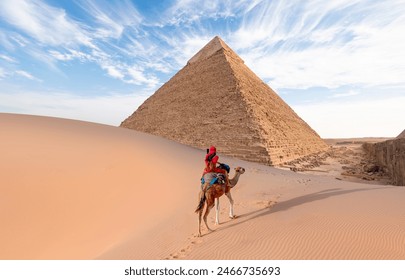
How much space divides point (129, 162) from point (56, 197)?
207 centimetres

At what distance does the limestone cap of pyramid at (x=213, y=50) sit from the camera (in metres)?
37.5

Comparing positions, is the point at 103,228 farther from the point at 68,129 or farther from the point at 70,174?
the point at 68,129

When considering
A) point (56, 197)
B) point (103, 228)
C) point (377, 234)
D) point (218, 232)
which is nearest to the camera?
point (377, 234)

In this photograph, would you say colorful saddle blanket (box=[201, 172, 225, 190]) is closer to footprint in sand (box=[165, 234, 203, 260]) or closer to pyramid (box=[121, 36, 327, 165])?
footprint in sand (box=[165, 234, 203, 260])

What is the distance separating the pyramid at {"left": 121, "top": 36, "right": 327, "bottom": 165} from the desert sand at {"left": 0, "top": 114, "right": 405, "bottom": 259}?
43.9 ft

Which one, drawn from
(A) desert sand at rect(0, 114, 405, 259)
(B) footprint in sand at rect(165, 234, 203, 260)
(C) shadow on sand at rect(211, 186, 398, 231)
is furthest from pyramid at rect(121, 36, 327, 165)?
(B) footprint in sand at rect(165, 234, 203, 260)

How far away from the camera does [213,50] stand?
3869cm

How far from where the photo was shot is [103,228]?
4258mm

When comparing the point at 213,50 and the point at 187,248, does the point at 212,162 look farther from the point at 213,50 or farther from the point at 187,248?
the point at 213,50

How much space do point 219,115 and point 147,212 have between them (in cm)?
2307

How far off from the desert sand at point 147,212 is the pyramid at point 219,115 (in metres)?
13.4

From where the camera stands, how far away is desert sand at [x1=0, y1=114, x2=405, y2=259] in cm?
300

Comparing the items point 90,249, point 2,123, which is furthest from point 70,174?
point 2,123

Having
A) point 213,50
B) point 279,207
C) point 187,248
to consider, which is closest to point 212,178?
point 187,248
